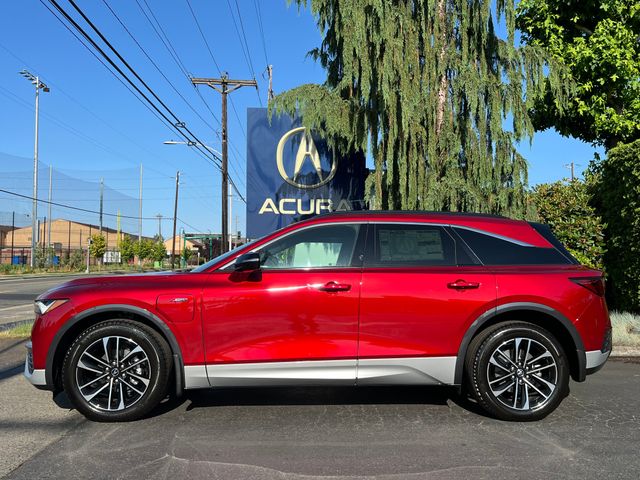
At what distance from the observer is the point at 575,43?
10914 millimetres

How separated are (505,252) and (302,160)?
873 centimetres

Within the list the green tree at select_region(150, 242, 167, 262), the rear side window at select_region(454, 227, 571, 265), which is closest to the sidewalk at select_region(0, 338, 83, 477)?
the rear side window at select_region(454, 227, 571, 265)

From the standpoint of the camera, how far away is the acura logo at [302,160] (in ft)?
40.7

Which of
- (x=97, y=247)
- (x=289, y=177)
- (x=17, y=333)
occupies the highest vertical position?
(x=289, y=177)

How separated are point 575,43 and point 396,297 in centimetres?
974

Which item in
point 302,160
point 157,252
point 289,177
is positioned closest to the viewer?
point 302,160

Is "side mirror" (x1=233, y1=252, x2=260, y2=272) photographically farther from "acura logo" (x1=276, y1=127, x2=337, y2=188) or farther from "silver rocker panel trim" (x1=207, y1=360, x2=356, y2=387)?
"acura logo" (x1=276, y1=127, x2=337, y2=188)

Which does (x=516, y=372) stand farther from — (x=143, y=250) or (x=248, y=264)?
(x=143, y=250)

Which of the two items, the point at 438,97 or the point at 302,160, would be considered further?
the point at 302,160

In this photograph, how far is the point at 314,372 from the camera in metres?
4.06

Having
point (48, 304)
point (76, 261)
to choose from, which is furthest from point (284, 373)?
point (76, 261)

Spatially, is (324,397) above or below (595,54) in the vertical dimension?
below

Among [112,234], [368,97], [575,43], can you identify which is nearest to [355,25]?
[368,97]

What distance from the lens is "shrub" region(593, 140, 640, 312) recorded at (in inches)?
318
